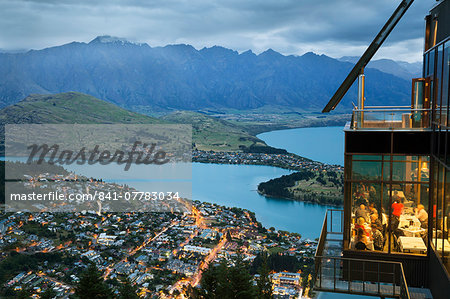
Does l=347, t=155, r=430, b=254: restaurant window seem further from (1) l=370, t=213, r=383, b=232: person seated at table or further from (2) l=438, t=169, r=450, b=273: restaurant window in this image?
→ (2) l=438, t=169, r=450, b=273: restaurant window

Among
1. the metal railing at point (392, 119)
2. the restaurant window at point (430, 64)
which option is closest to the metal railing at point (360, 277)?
the metal railing at point (392, 119)

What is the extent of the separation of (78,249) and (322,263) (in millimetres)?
24442

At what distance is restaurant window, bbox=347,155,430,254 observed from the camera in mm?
6895

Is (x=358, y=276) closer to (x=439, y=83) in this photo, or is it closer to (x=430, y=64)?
(x=439, y=83)

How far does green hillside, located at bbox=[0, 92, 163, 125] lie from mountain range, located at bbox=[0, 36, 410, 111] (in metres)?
31.3

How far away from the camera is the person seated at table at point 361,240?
7086mm

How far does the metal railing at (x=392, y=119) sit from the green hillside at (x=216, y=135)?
68792 millimetres

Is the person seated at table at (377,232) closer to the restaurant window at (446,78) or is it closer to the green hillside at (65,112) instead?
the restaurant window at (446,78)

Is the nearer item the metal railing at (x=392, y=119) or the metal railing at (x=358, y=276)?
the metal railing at (x=358, y=276)

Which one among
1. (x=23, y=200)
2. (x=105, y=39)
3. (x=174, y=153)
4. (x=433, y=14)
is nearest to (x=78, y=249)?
(x=23, y=200)

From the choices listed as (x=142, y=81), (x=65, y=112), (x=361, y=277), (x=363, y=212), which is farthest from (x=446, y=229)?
(x=142, y=81)

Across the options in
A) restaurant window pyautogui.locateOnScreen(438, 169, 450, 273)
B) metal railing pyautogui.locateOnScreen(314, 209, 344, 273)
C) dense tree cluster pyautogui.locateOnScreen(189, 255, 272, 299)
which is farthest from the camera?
dense tree cluster pyautogui.locateOnScreen(189, 255, 272, 299)

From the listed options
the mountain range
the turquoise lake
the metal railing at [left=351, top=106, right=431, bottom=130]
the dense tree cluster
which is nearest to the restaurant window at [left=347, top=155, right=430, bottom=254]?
the metal railing at [left=351, top=106, right=431, bottom=130]

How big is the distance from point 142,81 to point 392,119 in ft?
553
